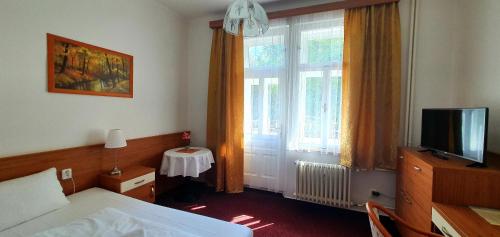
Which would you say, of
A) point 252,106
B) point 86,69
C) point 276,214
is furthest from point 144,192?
point 252,106

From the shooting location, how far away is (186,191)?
315cm

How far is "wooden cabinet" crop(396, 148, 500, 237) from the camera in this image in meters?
1.40

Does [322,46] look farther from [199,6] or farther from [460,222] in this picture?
[460,222]

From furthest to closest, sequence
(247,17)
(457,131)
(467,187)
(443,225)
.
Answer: (457,131) → (247,17) → (467,187) → (443,225)

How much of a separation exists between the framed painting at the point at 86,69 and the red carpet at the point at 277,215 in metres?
1.63

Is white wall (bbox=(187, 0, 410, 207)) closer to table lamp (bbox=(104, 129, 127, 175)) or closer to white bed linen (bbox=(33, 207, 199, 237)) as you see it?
table lamp (bbox=(104, 129, 127, 175))

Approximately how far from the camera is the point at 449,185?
1.46 meters

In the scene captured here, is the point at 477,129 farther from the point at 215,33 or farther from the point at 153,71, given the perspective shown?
the point at 153,71

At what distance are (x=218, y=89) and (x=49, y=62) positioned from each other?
1.88 meters

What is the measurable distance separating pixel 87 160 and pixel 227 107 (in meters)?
1.75

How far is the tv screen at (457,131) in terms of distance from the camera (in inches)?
57.6

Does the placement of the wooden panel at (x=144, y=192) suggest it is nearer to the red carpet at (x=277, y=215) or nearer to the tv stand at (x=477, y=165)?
the red carpet at (x=277, y=215)

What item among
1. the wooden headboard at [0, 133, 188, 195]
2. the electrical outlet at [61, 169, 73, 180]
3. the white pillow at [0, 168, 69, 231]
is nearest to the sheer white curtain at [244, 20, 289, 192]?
the wooden headboard at [0, 133, 188, 195]

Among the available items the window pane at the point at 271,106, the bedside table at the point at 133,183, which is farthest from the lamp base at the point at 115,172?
the window pane at the point at 271,106
